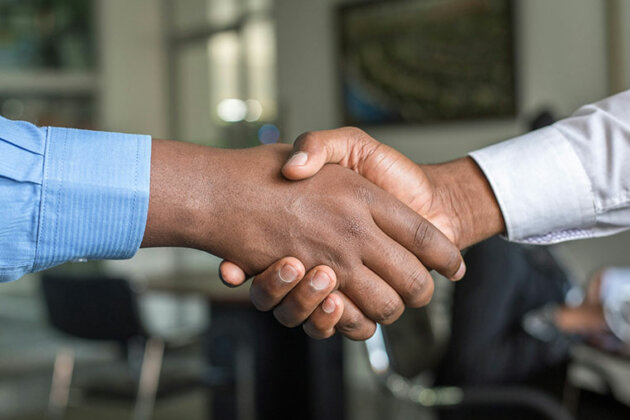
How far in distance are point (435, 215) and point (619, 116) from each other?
15.1 inches

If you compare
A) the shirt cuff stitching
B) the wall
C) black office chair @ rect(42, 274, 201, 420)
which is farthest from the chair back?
the wall

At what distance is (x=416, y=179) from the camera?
1.41 meters

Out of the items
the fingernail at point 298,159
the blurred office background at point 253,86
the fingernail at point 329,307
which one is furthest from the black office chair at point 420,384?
the fingernail at point 298,159

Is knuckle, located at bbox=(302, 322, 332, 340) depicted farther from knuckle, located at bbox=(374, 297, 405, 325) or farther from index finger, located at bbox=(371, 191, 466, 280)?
index finger, located at bbox=(371, 191, 466, 280)

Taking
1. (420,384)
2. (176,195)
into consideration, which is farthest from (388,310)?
(420,384)

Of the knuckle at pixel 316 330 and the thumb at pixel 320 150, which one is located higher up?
the thumb at pixel 320 150

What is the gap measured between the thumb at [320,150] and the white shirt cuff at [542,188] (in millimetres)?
260

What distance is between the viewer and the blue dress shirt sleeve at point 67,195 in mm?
1043

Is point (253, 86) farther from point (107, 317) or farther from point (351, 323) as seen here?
point (351, 323)

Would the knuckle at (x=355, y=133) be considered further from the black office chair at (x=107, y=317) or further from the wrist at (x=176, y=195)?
the black office chair at (x=107, y=317)

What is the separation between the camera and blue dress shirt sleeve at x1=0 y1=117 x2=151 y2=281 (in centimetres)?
104

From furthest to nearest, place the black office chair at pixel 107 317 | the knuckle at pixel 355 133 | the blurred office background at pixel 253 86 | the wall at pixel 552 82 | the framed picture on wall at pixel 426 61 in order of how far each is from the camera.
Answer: the framed picture on wall at pixel 426 61, the blurred office background at pixel 253 86, the wall at pixel 552 82, the black office chair at pixel 107 317, the knuckle at pixel 355 133

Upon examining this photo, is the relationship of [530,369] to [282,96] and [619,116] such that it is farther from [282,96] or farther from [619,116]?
[282,96]

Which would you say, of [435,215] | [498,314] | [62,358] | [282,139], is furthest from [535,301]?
[282,139]
